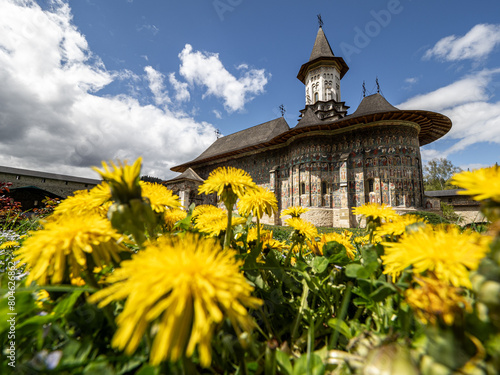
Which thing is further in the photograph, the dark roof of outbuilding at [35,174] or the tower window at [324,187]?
the dark roof of outbuilding at [35,174]

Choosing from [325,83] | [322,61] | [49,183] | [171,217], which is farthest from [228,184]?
[49,183]

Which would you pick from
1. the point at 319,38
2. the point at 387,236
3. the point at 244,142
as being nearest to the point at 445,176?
the point at 319,38

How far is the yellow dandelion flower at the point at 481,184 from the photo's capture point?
35 cm

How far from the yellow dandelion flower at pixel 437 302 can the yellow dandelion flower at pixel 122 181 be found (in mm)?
551

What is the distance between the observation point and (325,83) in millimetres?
15039

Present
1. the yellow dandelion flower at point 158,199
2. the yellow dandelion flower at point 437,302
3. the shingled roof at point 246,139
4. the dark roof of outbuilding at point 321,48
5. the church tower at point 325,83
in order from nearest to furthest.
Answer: the yellow dandelion flower at point 437,302 → the yellow dandelion flower at point 158,199 → the church tower at point 325,83 → the shingled roof at point 246,139 → the dark roof of outbuilding at point 321,48

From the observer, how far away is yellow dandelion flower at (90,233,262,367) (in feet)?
1.04

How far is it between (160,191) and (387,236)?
80 centimetres

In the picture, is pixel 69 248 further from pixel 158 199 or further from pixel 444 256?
pixel 444 256

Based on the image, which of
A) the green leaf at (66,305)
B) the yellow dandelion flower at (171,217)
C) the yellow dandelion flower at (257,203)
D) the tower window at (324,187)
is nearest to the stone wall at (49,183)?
the tower window at (324,187)

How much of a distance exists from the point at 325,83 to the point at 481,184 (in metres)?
16.9

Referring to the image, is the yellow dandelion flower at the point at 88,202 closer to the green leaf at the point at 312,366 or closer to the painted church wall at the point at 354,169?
the green leaf at the point at 312,366

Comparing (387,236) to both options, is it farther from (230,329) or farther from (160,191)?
(160,191)

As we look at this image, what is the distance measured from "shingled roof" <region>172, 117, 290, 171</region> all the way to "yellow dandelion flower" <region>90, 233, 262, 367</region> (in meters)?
13.8
